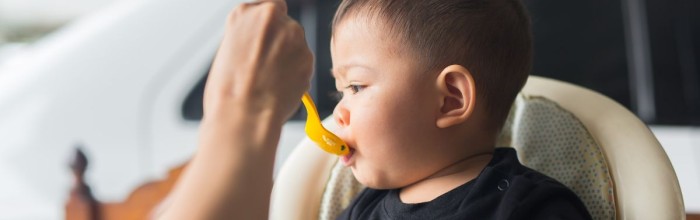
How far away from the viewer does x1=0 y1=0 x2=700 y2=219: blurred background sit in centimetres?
196

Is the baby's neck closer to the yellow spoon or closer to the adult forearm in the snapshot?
the yellow spoon

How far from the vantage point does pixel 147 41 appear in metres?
2.12

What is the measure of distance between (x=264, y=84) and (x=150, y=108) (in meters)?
1.61

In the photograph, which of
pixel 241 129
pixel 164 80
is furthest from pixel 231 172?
pixel 164 80

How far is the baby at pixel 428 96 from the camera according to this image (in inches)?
34.4

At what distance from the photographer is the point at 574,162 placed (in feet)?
3.09

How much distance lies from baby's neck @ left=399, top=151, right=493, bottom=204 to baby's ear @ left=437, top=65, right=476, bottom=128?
6 centimetres

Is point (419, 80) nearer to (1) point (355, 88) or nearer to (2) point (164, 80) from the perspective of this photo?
(1) point (355, 88)

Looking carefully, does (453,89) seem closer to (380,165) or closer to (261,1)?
(380,165)

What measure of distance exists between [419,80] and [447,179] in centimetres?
14

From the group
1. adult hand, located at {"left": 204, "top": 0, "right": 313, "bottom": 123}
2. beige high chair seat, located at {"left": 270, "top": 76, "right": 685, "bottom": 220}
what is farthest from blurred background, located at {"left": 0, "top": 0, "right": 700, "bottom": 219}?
adult hand, located at {"left": 204, "top": 0, "right": 313, "bottom": 123}

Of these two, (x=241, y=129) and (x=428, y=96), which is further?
(x=428, y=96)

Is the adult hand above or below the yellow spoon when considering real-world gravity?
above

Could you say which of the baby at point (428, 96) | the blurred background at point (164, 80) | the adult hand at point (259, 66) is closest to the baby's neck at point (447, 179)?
the baby at point (428, 96)
